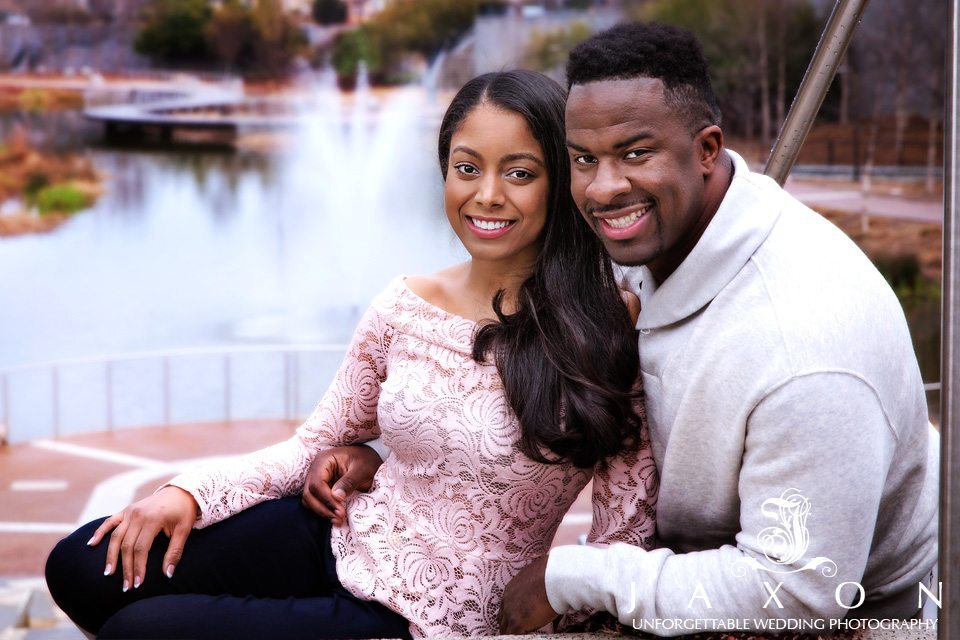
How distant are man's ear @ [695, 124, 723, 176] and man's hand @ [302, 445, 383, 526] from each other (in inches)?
26.1

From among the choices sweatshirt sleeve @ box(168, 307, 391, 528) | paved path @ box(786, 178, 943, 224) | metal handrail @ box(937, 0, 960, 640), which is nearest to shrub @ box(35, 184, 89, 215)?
paved path @ box(786, 178, 943, 224)

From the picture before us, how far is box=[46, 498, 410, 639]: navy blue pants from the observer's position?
4.32 ft

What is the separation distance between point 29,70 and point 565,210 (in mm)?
10091

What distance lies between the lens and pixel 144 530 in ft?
4.65

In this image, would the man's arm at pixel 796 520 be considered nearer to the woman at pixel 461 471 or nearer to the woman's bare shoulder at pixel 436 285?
the woman at pixel 461 471

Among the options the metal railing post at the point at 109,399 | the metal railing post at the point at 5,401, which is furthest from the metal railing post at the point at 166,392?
the metal railing post at the point at 5,401

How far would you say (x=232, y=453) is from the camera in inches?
341

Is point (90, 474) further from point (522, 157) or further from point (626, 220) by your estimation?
point (626, 220)

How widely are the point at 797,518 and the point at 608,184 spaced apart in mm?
437

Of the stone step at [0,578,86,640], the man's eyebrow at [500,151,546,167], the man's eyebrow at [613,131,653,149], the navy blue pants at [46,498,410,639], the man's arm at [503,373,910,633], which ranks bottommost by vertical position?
the stone step at [0,578,86,640]

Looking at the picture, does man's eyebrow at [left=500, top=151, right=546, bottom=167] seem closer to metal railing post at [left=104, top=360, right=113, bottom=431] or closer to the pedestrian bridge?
metal railing post at [left=104, top=360, right=113, bottom=431]

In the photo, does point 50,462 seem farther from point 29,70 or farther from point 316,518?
point 316,518

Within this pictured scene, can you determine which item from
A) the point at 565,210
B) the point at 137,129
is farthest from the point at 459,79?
the point at 565,210

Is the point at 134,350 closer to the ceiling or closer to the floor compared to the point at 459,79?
closer to the floor
